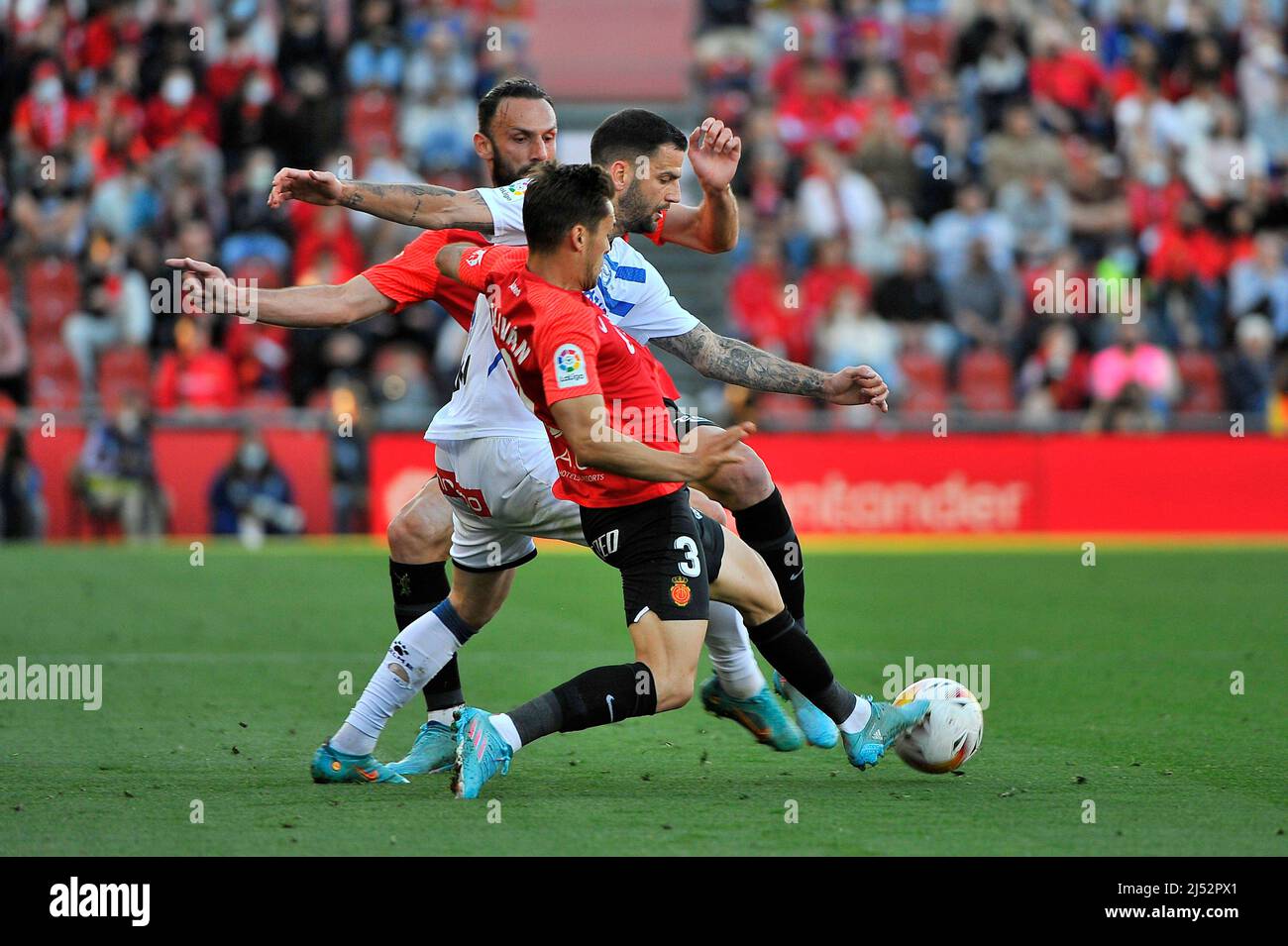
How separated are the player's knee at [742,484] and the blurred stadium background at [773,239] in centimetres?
1086

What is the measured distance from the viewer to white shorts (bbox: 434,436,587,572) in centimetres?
629

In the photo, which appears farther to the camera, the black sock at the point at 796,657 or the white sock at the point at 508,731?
the black sock at the point at 796,657

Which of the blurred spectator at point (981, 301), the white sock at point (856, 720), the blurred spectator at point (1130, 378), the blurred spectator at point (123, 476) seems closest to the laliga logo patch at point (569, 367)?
the white sock at point (856, 720)

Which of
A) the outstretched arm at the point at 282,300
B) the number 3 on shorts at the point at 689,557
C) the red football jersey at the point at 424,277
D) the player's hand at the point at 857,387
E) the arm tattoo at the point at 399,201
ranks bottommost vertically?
the number 3 on shorts at the point at 689,557

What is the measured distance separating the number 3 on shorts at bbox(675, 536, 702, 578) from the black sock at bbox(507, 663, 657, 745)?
1.06 feet

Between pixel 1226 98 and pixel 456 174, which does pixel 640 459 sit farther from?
pixel 1226 98

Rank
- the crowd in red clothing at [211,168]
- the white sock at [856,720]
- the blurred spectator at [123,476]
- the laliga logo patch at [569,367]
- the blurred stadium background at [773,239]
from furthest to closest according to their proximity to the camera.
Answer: the crowd in red clothing at [211,168], the blurred stadium background at [773,239], the blurred spectator at [123,476], the white sock at [856,720], the laliga logo patch at [569,367]

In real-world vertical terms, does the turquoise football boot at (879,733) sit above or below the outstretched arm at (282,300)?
below

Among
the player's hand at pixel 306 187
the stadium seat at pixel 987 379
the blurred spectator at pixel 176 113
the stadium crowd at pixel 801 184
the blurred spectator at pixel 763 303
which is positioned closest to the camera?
the player's hand at pixel 306 187

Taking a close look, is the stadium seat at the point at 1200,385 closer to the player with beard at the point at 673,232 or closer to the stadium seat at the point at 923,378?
the stadium seat at the point at 923,378

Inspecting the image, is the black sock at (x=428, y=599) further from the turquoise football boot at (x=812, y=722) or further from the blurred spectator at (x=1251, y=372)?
the blurred spectator at (x=1251, y=372)

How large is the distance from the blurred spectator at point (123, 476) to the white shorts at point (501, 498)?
1141 centimetres

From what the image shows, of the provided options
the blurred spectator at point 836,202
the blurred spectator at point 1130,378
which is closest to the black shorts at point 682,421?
the blurred spectator at point 1130,378

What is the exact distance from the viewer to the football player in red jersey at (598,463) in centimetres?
563
